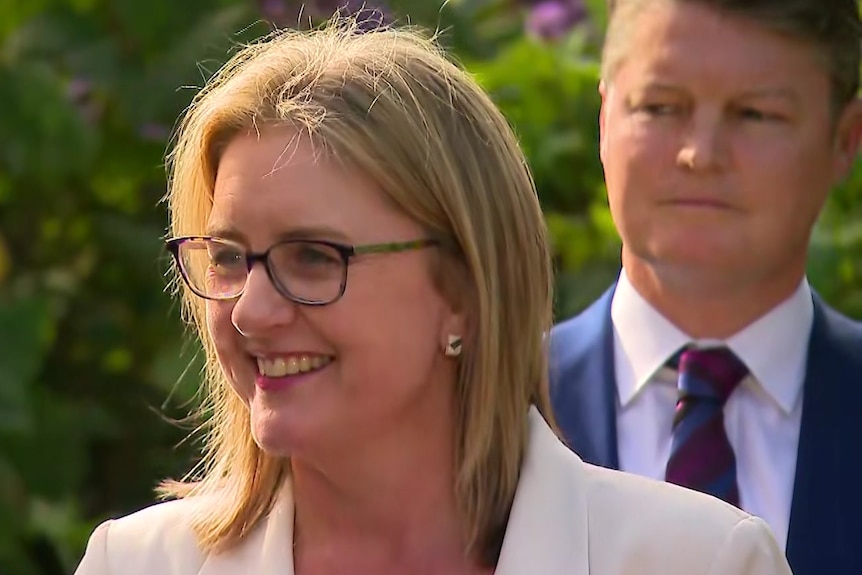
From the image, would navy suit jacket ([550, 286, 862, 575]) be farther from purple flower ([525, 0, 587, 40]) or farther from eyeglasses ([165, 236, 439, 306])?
purple flower ([525, 0, 587, 40])

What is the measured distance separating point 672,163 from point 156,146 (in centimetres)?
225

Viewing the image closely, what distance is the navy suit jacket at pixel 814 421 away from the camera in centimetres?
259

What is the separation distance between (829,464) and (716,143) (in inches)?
19.7

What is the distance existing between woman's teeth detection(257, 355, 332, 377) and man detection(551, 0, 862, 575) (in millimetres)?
692

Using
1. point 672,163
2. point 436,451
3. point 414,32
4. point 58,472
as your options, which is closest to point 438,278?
point 436,451

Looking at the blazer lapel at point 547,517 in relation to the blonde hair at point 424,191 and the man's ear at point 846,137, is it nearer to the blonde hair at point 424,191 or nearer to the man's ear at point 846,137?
the blonde hair at point 424,191

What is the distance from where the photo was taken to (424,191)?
85.7 inches

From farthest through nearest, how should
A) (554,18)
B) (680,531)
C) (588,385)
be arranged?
1. (554,18)
2. (588,385)
3. (680,531)

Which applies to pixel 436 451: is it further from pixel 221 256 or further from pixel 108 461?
pixel 108 461

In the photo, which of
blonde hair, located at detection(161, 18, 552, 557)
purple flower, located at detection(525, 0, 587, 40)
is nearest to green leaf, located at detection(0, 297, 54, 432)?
purple flower, located at detection(525, 0, 587, 40)

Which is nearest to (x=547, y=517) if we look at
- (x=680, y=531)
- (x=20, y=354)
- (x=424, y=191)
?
(x=680, y=531)

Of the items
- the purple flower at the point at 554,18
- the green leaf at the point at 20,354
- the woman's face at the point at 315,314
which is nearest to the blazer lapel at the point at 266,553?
the woman's face at the point at 315,314

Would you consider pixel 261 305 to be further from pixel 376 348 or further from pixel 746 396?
pixel 746 396

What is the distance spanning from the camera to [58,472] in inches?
171
